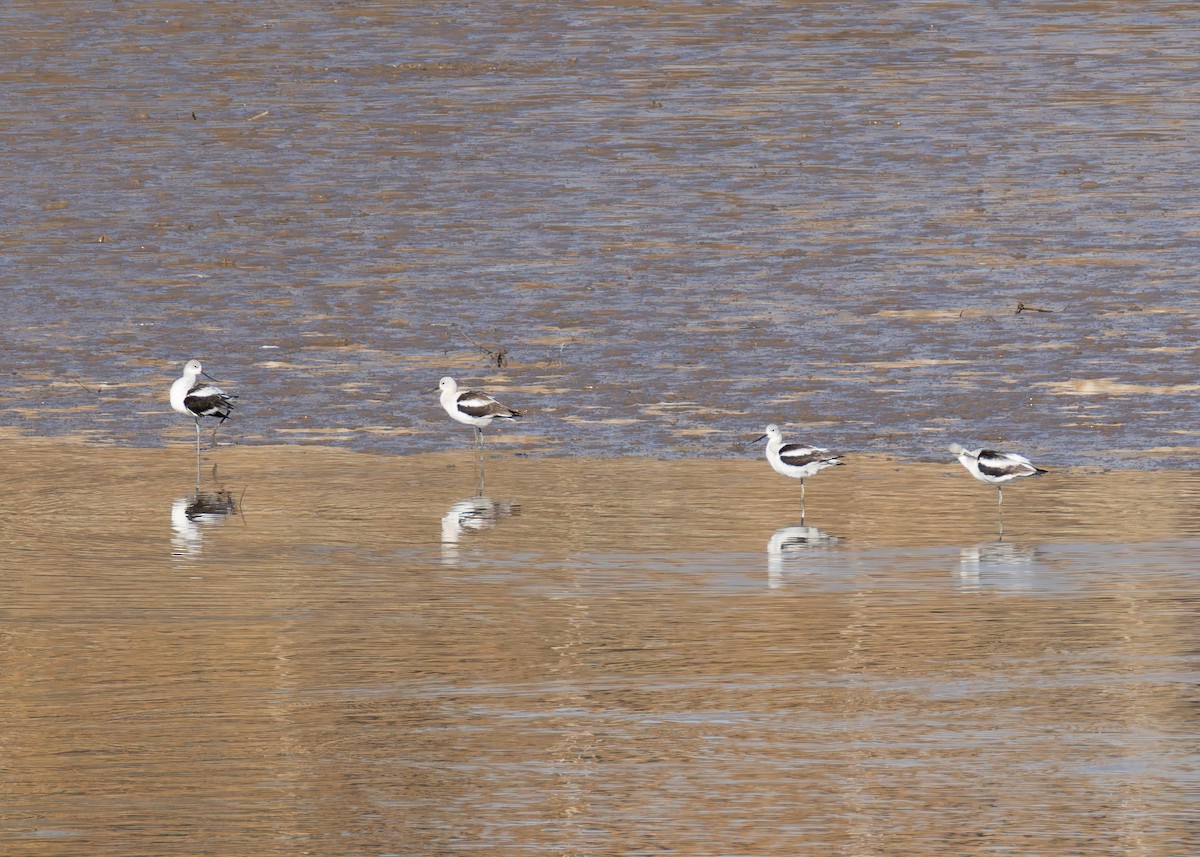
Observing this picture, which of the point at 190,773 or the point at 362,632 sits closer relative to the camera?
the point at 190,773

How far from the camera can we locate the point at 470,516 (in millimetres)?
12508

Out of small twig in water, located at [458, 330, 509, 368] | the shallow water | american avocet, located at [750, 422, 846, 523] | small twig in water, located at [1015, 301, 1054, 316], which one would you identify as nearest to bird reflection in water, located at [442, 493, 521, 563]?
american avocet, located at [750, 422, 846, 523]

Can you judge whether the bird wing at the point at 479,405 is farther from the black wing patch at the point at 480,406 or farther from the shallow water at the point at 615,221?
the shallow water at the point at 615,221

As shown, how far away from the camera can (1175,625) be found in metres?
9.85

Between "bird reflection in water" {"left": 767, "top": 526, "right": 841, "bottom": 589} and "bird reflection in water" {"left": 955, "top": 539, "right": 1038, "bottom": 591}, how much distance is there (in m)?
0.69

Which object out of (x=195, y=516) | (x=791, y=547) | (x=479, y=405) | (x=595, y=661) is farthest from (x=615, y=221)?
(x=595, y=661)

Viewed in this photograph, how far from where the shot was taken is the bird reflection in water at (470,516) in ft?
39.3

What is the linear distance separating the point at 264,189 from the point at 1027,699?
611 inches

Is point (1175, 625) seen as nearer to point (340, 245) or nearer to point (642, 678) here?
point (642, 678)

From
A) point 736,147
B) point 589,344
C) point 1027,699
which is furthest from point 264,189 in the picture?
point 1027,699

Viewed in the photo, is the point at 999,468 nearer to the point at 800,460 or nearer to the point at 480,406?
the point at 800,460

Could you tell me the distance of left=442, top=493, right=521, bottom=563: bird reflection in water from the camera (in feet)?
39.3

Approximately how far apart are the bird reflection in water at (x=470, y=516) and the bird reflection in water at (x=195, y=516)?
1.15 metres

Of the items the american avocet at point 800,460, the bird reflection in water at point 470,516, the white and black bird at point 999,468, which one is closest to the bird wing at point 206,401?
the bird reflection in water at point 470,516
